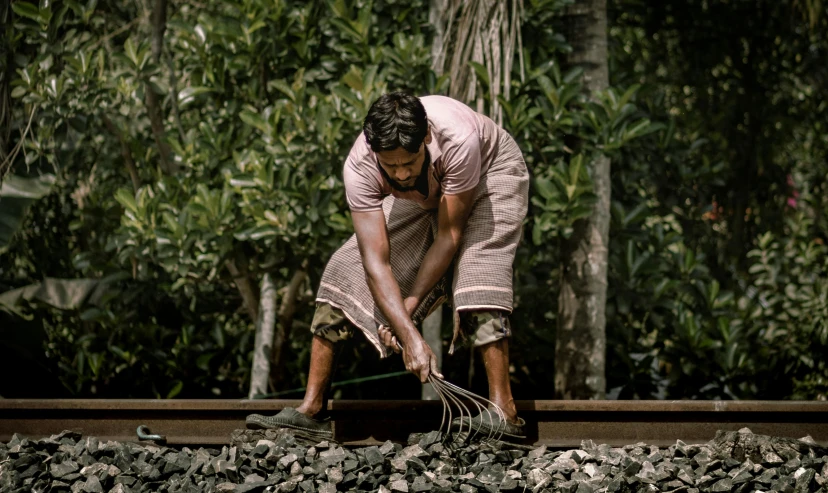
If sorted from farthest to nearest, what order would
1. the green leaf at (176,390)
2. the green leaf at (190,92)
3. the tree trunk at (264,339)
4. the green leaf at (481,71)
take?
the green leaf at (176,390) < the tree trunk at (264,339) < the green leaf at (190,92) < the green leaf at (481,71)

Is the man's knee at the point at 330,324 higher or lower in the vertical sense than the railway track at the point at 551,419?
higher

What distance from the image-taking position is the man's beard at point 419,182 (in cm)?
325

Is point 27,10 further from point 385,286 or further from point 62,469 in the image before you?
point 385,286

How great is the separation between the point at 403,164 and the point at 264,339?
241 centimetres

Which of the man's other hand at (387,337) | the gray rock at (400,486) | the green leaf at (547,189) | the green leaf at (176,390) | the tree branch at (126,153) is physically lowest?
the gray rock at (400,486)

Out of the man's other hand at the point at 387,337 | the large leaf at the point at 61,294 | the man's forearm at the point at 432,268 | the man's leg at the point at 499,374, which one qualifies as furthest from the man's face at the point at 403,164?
the large leaf at the point at 61,294

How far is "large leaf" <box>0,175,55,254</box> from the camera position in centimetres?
486

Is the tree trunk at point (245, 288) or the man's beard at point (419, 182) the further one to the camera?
the tree trunk at point (245, 288)

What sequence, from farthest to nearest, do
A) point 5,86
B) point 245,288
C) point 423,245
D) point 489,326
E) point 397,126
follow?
point 245,288
point 5,86
point 423,245
point 489,326
point 397,126

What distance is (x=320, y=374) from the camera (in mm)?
3537

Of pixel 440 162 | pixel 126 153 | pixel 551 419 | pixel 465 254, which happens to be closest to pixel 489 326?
pixel 465 254

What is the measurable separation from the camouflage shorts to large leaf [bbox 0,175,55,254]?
91.2 inches

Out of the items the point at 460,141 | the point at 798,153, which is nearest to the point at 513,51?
the point at 460,141

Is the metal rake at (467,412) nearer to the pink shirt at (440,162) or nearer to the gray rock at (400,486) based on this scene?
the gray rock at (400,486)
